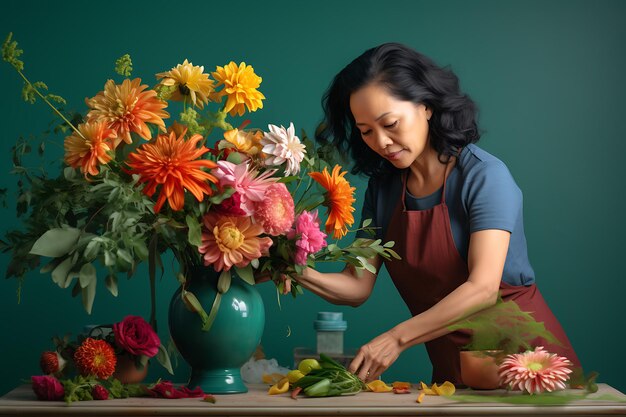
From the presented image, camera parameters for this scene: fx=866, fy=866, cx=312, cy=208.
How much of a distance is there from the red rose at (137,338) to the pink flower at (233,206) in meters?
0.24

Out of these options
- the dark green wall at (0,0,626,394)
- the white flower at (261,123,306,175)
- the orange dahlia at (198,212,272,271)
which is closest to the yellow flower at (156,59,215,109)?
the white flower at (261,123,306,175)

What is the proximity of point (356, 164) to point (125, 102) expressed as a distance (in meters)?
0.86

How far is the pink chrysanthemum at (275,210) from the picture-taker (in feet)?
4.48

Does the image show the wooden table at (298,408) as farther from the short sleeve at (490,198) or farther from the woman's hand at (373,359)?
the short sleeve at (490,198)

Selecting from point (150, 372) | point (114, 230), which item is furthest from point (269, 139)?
point (150, 372)

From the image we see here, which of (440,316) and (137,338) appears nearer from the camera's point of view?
(137,338)

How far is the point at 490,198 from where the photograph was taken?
6.17ft

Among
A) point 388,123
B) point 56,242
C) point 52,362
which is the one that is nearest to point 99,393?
point 52,362

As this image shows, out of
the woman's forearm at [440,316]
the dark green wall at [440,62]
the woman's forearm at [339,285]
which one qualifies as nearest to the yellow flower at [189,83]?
the woman's forearm at [339,285]

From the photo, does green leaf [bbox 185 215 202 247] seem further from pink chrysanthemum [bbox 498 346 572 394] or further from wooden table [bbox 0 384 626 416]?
pink chrysanthemum [bbox 498 346 572 394]

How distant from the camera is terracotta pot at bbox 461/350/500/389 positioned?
148 cm

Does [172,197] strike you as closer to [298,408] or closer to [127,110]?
[127,110]

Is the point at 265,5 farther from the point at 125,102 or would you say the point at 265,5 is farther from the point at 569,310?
→ the point at 125,102

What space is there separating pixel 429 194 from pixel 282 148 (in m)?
0.70
